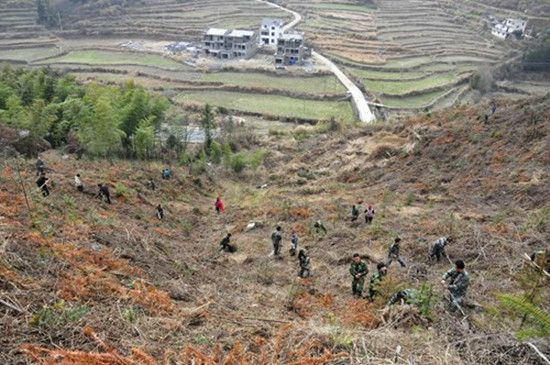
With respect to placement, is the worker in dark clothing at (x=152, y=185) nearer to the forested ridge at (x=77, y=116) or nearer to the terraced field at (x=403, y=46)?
the forested ridge at (x=77, y=116)

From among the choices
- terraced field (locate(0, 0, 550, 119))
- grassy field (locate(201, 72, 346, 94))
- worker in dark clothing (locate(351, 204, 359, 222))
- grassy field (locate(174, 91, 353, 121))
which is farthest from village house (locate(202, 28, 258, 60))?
worker in dark clothing (locate(351, 204, 359, 222))

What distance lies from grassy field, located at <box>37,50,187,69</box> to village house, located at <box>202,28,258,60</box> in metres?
5.10

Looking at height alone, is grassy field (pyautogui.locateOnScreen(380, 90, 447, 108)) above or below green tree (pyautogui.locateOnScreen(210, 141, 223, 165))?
above

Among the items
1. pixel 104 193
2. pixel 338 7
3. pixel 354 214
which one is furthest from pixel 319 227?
pixel 338 7

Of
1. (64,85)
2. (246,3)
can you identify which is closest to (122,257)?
(64,85)

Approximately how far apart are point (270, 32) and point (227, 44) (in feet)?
26.7

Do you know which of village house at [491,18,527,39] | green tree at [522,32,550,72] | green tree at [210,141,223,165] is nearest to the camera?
green tree at [210,141,223,165]

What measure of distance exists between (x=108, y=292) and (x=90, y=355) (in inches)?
69.3

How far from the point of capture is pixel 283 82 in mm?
39250

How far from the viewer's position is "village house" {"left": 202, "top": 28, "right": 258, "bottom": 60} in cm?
4629

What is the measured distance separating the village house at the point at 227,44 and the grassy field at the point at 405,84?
15.4m

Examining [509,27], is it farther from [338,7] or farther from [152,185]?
[152,185]

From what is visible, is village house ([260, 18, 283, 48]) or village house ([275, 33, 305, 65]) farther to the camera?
village house ([260, 18, 283, 48])

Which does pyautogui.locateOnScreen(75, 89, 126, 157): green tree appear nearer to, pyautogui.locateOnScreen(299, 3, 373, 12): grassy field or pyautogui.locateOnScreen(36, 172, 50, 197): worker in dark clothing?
pyautogui.locateOnScreen(36, 172, 50, 197): worker in dark clothing
